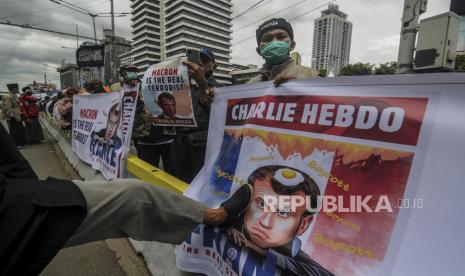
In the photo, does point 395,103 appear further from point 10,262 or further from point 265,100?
point 10,262

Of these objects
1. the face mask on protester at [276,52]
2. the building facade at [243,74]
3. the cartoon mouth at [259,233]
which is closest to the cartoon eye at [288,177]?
the cartoon mouth at [259,233]

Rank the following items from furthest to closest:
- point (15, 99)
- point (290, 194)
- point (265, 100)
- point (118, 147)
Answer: point (15, 99)
point (118, 147)
point (265, 100)
point (290, 194)

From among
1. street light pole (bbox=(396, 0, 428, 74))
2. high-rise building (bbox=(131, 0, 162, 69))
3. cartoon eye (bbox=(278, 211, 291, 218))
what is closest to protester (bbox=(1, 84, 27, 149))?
cartoon eye (bbox=(278, 211, 291, 218))

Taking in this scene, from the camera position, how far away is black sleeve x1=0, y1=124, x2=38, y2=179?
126 cm

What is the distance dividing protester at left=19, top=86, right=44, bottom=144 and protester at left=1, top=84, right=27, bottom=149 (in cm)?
50

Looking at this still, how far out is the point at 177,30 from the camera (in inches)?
2296

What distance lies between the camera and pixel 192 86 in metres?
2.89

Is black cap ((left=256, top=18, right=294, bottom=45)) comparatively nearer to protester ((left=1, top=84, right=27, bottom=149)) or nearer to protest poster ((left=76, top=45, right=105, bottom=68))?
protester ((left=1, top=84, right=27, bottom=149))

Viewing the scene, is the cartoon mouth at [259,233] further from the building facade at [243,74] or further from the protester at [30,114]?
the protester at [30,114]

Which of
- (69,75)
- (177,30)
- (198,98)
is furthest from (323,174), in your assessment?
(69,75)

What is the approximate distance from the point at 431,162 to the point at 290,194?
669mm

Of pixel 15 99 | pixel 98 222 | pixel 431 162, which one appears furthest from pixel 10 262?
pixel 15 99

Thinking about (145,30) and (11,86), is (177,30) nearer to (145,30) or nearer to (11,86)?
(145,30)

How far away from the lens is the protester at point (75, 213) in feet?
3.75
